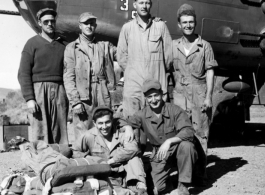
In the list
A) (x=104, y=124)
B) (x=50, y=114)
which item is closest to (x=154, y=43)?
(x=104, y=124)

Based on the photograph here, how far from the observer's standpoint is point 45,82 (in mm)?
4266

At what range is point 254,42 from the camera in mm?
6969

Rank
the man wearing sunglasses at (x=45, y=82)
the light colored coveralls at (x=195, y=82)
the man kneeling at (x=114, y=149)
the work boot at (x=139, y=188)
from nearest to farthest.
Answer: the work boot at (x=139, y=188) < the man kneeling at (x=114, y=149) < the man wearing sunglasses at (x=45, y=82) < the light colored coveralls at (x=195, y=82)

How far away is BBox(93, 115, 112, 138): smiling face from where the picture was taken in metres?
3.76

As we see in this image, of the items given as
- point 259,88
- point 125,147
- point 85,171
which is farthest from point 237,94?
point 85,171

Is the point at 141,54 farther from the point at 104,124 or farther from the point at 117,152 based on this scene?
the point at 117,152

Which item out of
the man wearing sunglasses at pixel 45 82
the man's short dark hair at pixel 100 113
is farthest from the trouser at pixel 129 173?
the man wearing sunglasses at pixel 45 82

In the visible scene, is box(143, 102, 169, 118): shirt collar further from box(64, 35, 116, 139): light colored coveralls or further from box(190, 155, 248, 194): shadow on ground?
box(190, 155, 248, 194): shadow on ground

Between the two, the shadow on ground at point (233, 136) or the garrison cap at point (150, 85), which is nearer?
the garrison cap at point (150, 85)

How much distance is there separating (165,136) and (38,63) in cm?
149

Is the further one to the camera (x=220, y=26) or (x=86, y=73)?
(x=220, y=26)

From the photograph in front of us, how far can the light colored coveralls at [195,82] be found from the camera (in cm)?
443

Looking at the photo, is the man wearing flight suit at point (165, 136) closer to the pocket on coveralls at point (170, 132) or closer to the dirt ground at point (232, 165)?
the pocket on coveralls at point (170, 132)

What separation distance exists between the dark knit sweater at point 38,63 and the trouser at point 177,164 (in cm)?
136
